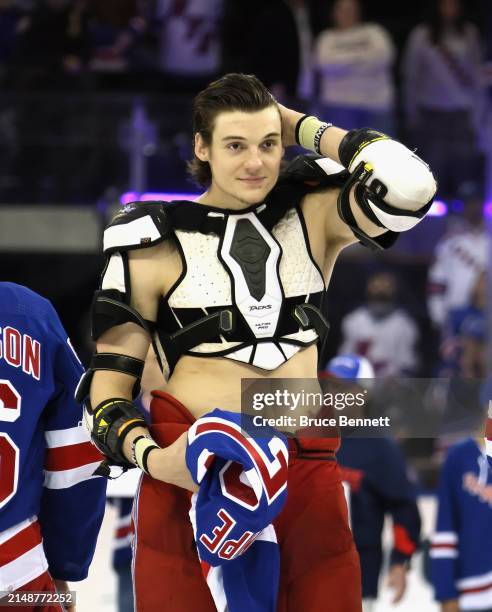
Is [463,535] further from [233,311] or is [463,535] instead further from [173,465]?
[173,465]

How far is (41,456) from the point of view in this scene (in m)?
2.86

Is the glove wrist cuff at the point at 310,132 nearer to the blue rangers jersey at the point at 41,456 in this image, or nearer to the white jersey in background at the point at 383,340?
the blue rangers jersey at the point at 41,456

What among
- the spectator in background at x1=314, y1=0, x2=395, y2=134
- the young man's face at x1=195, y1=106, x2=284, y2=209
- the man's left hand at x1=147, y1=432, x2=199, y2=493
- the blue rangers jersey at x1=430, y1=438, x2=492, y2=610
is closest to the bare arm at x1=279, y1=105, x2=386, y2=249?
the young man's face at x1=195, y1=106, x2=284, y2=209

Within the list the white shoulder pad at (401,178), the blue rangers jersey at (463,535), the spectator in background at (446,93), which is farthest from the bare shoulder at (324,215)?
the spectator in background at (446,93)

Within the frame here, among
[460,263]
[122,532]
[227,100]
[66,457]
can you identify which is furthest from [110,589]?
[460,263]

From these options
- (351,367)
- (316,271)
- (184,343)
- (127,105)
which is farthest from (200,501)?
(127,105)

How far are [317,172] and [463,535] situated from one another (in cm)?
220

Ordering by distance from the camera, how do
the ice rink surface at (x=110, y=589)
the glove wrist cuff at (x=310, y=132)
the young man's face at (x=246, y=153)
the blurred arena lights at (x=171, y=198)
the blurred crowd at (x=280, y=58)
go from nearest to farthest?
the young man's face at (x=246, y=153), the glove wrist cuff at (x=310, y=132), the ice rink surface at (x=110, y=589), the blurred arena lights at (x=171, y=198), the blurred crowd at (x=280, y=58)

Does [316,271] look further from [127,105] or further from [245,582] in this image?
[127,105]

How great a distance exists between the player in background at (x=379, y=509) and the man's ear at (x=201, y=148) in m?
2.08

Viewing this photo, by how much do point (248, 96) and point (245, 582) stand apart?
1.02 meters

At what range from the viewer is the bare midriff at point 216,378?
266 cm

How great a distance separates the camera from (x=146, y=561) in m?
2.68

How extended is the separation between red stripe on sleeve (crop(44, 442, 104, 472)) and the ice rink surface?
5.32ft
